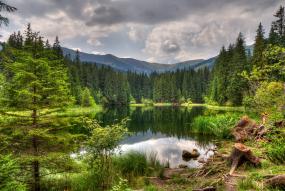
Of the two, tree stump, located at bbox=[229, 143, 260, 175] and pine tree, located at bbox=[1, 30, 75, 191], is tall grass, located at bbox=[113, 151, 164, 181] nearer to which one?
pine tree, located at bbox=[1, 30, 75, 191]

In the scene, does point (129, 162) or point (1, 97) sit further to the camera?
point (129, 162)

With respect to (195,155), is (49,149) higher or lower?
higher

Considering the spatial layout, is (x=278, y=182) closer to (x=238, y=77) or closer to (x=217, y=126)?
(x=217, y=126)

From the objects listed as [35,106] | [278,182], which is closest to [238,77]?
[278,182]

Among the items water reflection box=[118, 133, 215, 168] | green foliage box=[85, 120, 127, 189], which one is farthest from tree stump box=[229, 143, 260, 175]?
green foliage box=[85, 120, 127, 189]

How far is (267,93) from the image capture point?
43.5ft

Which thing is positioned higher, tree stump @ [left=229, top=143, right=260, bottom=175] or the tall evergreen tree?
the tall evergreen tree

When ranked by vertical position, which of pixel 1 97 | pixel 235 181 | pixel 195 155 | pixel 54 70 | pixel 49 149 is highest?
pixel 54 70

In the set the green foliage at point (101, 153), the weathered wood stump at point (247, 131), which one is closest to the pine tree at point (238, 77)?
the weathered wood stump at point (247, 131)

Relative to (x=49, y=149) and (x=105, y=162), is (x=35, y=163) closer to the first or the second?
(x=49, y=149)

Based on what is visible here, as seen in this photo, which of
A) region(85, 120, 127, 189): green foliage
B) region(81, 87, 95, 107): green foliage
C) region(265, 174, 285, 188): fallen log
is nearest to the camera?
region(265, 174, 285, 188): fallen log

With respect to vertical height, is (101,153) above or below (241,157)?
above

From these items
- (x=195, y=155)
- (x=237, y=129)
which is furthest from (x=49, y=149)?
(x=237, y=129)

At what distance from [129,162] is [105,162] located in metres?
2.47
